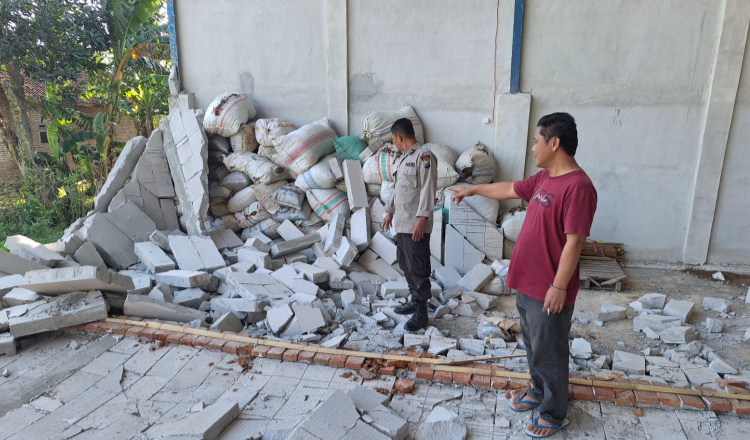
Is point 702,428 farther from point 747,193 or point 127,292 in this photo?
point 127,292

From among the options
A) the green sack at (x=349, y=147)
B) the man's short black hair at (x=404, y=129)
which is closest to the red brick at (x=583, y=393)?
the man's short black hair at (x=404, y=129)

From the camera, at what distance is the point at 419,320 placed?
13.2 feet

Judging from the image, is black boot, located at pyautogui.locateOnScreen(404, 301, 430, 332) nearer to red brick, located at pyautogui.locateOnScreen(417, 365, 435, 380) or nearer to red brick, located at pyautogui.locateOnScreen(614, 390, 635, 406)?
red brick, located at pyautogui.locateOnScreen(417, 365, 435, 380)

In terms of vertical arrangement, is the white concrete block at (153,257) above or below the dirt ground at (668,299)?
above

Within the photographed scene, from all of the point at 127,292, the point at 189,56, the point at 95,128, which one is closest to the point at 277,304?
the point at 127,292

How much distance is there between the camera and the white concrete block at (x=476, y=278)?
500 cm

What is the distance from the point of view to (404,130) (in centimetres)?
390

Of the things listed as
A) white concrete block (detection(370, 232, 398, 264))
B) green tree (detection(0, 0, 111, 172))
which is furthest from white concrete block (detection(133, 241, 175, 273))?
green tree (detection(0, 0, 111, 172))

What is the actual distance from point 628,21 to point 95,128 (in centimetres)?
893

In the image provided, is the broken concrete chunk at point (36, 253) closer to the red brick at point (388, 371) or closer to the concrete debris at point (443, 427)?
the red brick at point (388, 371)

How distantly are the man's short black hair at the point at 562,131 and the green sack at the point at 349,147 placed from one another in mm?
4029

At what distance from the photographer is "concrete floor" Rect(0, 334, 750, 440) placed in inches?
102

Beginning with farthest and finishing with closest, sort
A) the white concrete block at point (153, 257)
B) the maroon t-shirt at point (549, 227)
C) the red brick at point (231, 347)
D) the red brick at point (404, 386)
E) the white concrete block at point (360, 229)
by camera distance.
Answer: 1. the white concrete block at point (360, 229)
2. the white concrete block at point (153, 257)
3. the red brick at point (231, 347)
4. the red brick at point (404, 386)
5. the maroon t-shirt at point (549, 227)

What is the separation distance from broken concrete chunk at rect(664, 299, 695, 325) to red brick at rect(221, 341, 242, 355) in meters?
4.00
